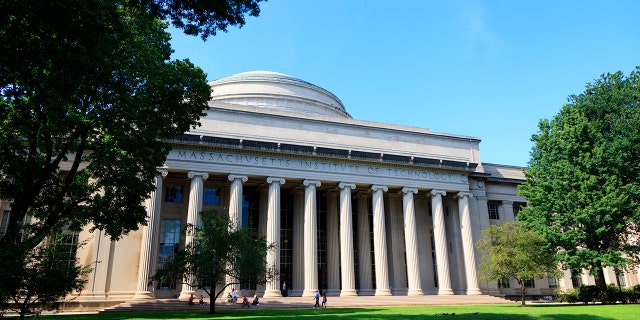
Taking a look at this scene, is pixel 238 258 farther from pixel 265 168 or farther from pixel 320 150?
pixel 320 150

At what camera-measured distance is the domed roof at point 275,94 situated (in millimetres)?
50531

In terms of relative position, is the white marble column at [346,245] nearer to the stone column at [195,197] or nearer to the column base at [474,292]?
the column base at [474,292]

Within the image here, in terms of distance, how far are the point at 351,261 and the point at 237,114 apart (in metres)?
16.4

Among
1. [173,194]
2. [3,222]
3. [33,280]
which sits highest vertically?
[173,194]

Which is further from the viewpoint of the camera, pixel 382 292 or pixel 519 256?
pixel 382 292

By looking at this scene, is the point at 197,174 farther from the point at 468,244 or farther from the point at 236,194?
the point at 468,244

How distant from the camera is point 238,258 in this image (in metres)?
24.9

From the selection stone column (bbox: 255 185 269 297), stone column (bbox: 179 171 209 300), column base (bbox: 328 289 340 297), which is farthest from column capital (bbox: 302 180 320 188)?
column base (bbox: 328 289 340 297)

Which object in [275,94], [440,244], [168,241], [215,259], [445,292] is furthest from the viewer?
[275,94]

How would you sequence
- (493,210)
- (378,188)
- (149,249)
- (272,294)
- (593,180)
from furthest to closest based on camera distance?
1. (493,210)
2. (378,188)
3. (272,294)
4. (149,249)
5. (593,180)

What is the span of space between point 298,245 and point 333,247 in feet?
11.2

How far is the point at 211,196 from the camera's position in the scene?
3862 cm

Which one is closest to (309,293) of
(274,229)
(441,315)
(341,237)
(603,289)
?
(341,237)

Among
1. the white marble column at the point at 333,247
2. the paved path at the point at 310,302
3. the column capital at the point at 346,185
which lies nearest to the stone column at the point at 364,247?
the white marble column at the point at 333,247
